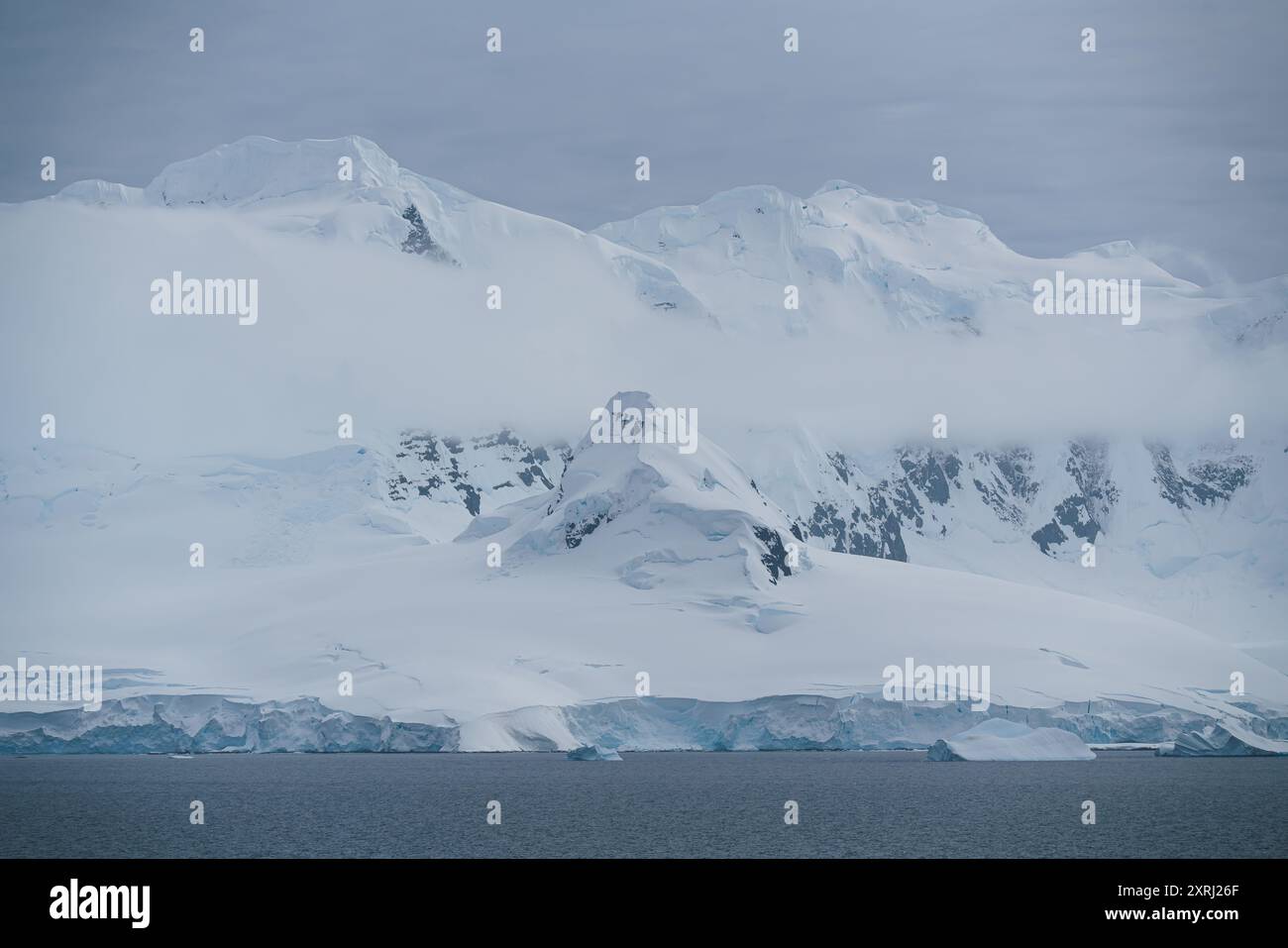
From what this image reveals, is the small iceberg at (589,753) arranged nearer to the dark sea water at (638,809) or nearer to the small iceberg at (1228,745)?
the dark sea water at (638,809)

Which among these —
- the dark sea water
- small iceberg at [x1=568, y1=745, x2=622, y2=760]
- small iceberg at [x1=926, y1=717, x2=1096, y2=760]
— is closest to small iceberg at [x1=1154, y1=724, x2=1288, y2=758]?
the dark sea water

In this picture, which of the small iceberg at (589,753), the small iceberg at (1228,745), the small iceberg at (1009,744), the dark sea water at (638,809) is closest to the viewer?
the dark sea water at (638,809)

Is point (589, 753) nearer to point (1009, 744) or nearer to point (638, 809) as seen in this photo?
point (1009, 744)

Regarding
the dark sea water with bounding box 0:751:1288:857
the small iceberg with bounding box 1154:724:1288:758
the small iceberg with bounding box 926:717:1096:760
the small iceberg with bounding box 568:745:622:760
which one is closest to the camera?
the dark sea water with bounding box 0:751:1288:857

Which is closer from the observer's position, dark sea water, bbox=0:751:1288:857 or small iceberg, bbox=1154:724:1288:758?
dark sea water, bbox=0:751:1288:857

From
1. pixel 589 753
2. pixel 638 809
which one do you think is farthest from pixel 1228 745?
pixel 638 809

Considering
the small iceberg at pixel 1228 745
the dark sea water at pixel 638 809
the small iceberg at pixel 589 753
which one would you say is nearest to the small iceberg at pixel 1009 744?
the dark sea water at pixel 638 809

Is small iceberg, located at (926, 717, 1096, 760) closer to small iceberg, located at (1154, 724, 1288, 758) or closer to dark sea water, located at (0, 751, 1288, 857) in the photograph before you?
dark sea water, located at (0, 751, 1288, 857)
